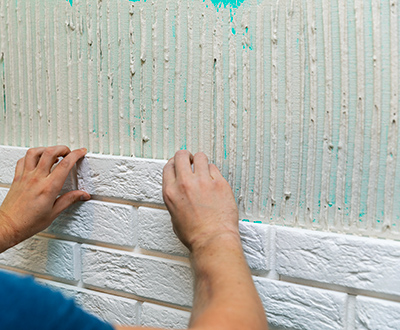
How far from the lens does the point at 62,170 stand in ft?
2.75

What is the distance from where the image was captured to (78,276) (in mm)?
932

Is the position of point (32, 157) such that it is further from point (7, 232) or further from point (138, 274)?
point (138, 274)

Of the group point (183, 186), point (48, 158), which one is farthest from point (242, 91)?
point (48, 158)

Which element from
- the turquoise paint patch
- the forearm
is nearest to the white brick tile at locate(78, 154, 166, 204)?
the forearm

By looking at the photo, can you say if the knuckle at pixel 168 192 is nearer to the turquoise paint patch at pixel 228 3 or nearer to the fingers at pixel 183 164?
the fingers at pixel 183 164

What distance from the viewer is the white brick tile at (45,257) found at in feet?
3.05

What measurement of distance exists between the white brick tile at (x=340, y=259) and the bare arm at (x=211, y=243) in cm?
13

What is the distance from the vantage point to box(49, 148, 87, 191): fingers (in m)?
0.83

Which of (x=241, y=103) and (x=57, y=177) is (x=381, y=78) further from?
(x=57, y=177)

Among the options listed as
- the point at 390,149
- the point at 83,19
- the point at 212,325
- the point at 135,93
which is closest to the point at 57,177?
the point at 135,93

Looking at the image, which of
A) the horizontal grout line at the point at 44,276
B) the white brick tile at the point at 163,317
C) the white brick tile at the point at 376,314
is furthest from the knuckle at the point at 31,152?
the white brick tile at the point at 376,314

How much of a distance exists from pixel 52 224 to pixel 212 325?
1.93 feet

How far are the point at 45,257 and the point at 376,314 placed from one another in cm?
73

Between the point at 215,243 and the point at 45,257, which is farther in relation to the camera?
the point at 45,257
